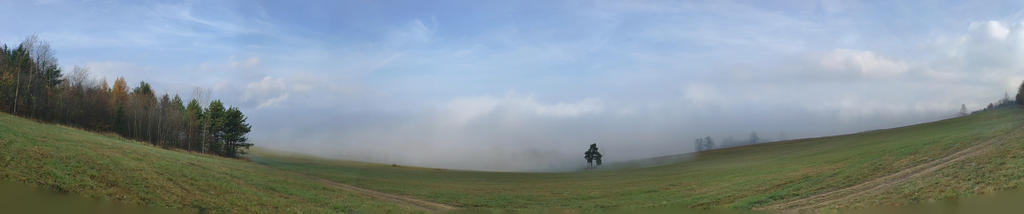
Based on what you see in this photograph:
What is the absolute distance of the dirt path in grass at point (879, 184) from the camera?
63.6 ft

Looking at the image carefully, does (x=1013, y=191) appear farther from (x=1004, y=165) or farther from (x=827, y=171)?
(x=827, y=171)

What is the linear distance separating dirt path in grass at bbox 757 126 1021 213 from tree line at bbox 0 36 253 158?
227 feet

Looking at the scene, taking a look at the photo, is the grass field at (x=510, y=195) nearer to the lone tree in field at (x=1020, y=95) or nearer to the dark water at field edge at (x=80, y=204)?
the dark water at field edge at (x=80, y=204)

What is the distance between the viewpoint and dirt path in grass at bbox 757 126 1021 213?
63.6ft

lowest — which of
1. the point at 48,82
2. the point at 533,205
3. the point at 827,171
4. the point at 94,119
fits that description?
the point at 533,205

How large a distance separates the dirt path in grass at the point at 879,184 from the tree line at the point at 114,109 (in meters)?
69.3

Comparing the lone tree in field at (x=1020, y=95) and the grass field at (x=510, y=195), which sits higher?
the lone tree in field at (x=1020, y=95)

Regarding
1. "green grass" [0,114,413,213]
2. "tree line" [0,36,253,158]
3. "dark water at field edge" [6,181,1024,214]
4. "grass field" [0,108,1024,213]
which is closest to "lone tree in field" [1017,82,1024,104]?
"grass field" [0,108,1024,213]

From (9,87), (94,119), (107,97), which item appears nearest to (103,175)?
(9,87)

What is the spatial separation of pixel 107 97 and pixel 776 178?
7920cm

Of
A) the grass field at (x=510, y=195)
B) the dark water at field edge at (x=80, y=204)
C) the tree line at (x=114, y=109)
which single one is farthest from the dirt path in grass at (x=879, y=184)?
the tree line at (x=114, y=109)

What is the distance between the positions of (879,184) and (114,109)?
7903 centimetres

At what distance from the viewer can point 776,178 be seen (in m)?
31.2

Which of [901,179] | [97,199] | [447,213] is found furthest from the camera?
[447,213]
